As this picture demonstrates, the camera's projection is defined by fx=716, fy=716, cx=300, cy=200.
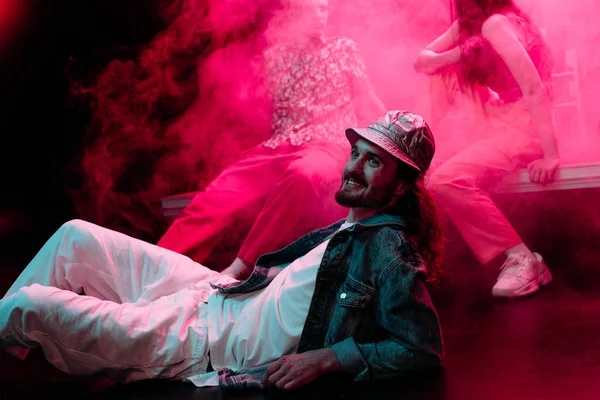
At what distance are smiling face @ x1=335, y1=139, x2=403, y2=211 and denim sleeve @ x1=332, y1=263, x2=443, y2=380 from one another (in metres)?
0.29

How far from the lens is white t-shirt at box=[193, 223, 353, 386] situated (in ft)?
8.04

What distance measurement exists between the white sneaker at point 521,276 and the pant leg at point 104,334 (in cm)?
175

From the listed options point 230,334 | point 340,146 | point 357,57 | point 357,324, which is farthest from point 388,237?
point 357,57

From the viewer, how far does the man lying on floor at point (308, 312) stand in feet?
7.55

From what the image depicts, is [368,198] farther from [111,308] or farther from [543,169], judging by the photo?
[543,169]

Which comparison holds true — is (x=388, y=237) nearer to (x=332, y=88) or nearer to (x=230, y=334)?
(x=230, y=334)

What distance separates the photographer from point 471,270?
12.8 ft

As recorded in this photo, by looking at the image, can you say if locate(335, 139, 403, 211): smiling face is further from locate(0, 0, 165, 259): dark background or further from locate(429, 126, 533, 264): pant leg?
locate(0, 0, 165, 259): dark background

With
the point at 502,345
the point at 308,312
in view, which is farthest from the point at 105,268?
the point at 502,345

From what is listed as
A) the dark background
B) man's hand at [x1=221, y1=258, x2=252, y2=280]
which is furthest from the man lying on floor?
the dark background

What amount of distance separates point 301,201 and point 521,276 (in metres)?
1.19

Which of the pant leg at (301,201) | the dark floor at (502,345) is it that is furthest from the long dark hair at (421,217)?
the pant leg at (301,201)

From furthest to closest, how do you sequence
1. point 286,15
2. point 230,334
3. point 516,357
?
point 286,15 < point 516,357 < point 230,334

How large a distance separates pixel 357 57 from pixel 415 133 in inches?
62.6
